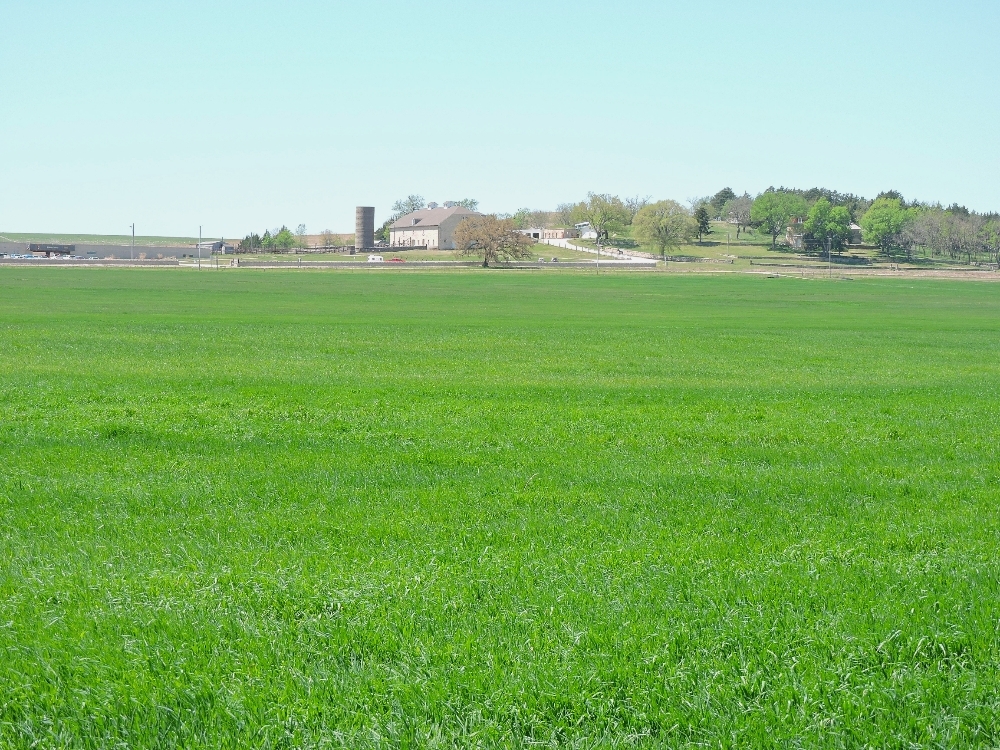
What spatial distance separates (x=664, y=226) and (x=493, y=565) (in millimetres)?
177355

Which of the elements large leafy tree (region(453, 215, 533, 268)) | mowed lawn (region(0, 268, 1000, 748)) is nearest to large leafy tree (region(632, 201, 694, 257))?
large leafy tree (region(453, 215, 533, 268))

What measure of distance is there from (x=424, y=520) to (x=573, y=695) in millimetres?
3855

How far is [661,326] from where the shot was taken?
39031 mm

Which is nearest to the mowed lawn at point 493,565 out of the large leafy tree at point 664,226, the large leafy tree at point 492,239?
the large leafy tree at point 492,239

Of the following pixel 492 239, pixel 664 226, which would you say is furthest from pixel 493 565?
pixel 664 226

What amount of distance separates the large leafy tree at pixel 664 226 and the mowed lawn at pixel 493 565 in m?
164

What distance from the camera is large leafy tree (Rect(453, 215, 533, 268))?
151 metres

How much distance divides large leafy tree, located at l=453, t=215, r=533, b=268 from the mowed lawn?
13228 cm

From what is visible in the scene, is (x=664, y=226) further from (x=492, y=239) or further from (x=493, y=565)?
(x=493, y=565)

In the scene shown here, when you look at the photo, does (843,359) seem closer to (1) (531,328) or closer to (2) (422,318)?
(1) (531,328)

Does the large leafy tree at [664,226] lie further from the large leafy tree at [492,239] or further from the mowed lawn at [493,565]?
the mowed lawn at [493,565]

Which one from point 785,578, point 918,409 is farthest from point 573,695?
point 918,409

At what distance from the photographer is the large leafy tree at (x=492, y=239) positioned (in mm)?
150625

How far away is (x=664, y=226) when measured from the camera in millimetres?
180125
